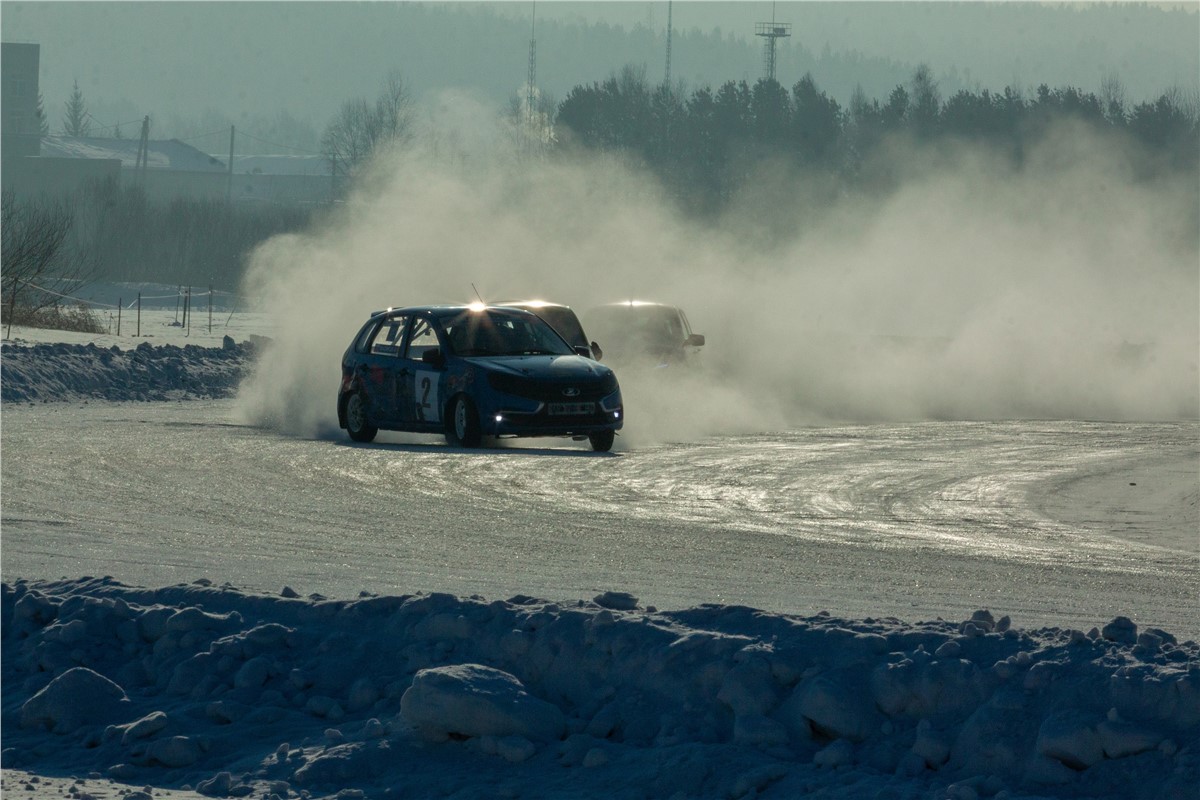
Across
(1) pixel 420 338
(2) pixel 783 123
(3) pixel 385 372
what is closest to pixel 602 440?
(1) pixel 420 338

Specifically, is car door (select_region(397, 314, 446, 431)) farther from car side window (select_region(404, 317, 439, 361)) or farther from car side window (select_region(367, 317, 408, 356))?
car side window (select_region(367, 317, 408, 356))

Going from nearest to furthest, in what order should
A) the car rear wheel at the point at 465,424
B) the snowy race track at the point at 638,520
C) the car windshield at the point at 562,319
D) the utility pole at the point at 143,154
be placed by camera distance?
1. the snowy race track at the point at 638,520
2. the car rear wheel at the point at 465,424
3. the car windshield at the point at 562,319
4. the utility pole at the point at 143,154

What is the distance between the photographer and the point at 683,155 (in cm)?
10300

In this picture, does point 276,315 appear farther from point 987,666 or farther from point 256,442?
point 987,666

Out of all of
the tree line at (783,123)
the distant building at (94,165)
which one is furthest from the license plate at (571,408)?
the distant building at (94,165)

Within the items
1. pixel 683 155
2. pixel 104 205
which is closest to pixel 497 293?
pixel 683 155

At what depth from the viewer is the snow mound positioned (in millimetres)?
27688

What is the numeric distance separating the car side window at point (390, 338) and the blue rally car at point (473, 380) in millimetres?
12

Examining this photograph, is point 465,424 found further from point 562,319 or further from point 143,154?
point 143,154

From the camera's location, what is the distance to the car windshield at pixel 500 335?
20281 mm

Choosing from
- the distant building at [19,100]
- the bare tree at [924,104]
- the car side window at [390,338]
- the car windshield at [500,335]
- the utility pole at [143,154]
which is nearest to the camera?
the car windshield at [500,335]

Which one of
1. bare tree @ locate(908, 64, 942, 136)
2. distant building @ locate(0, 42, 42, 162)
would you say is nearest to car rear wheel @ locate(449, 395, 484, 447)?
bare tree @ locate(908, 64, 942, 136)

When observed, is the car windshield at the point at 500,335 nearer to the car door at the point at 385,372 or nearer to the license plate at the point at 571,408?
Answer: the car door at the point at 385,372

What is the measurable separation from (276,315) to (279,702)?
24.6 m
